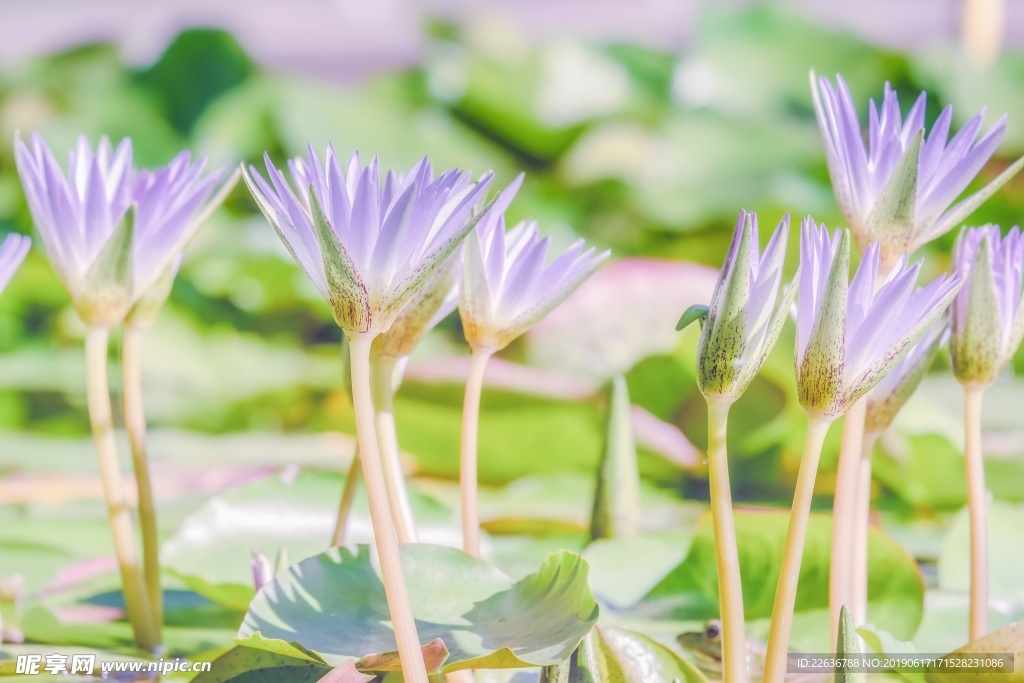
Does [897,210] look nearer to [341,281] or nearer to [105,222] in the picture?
[341,281]

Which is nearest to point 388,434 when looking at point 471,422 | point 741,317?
point 471,422

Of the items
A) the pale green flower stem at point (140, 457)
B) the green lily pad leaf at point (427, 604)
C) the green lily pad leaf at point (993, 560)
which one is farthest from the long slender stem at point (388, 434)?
the green lily pad leaf at point (993, 560)

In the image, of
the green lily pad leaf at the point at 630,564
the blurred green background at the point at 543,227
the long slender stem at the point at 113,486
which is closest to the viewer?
the long slender stem at the point at 113,486

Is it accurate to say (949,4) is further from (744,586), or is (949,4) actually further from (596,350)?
(744,586)

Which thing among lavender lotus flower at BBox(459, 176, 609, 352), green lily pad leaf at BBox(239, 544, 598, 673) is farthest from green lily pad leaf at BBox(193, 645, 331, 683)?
lavender lotus flower at BBox(459, 176, 609, 352)

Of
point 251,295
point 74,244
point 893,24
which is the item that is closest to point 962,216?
point 74,244

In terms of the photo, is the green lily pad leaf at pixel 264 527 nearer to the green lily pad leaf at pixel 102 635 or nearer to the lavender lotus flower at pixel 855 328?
the green lily pad leaf at pixel 102 635

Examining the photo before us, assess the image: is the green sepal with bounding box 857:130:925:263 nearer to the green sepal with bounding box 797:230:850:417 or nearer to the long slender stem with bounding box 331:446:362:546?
the green sepal with bounding box 797:230:850:417
